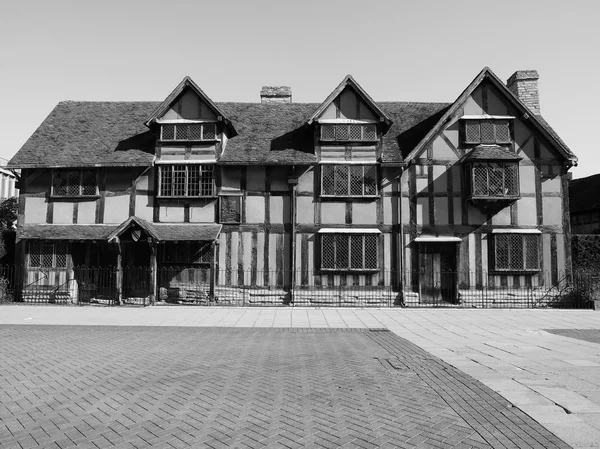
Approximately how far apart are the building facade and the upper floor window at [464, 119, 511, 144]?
0.06 metres

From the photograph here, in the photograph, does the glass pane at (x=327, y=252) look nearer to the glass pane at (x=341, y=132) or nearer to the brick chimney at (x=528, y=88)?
the glass pane at (x=341, y=132)

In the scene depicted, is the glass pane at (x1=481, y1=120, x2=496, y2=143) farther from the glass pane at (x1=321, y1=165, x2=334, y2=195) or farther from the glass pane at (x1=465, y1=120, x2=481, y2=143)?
the glass pane at (x1=321, y1=165, x2=334, y2=195)

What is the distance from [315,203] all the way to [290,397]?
584 inches

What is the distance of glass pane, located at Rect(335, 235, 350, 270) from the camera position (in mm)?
20359

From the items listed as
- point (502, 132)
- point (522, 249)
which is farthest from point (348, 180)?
point (522, 249)

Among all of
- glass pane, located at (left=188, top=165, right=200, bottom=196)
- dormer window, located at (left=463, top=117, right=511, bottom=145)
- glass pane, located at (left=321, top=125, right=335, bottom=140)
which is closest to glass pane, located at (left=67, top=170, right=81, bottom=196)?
glass pane, located at (left=188, top=165, right=200, bottom=196)

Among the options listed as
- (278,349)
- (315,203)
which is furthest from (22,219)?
(278,349)

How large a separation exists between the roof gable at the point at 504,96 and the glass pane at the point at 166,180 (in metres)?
10.5

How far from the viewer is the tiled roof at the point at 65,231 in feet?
64.8

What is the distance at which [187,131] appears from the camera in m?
21.1

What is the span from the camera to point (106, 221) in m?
20.9

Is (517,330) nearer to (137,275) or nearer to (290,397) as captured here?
(290,397)

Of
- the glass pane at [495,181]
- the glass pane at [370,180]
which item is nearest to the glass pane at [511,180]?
the glass pane at [495,181]

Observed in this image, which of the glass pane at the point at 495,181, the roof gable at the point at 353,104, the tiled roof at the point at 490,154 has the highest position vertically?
the roof gable at the point at 353,104
